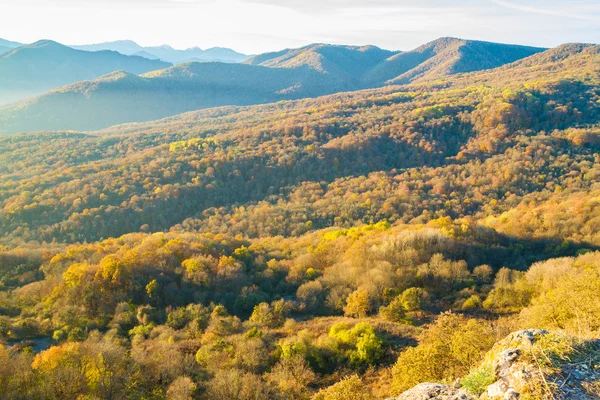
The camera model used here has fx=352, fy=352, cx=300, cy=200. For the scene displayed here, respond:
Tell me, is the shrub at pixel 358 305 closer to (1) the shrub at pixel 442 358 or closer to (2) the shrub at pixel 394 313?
(2) the shrub at pixel 394 313

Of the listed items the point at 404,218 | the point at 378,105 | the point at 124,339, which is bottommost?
the point at 404,218

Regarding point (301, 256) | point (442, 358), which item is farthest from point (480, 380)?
point (301, 256)

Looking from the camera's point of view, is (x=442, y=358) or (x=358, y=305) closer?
(x=442, y=358)

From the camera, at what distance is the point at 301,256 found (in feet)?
166

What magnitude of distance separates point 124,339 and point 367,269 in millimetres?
26378

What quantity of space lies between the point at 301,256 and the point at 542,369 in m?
43.0

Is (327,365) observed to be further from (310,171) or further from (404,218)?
(310,171)

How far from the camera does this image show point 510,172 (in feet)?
306

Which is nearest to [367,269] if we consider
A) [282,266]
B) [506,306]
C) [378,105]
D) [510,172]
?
[282,266]

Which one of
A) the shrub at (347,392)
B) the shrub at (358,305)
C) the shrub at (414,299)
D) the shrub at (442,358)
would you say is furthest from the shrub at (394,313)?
the shrub at (347,392)

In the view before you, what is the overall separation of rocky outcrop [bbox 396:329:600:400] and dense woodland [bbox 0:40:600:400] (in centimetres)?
32

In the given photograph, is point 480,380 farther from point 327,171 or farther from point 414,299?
point 327,171

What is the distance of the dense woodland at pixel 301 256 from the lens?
2070cm

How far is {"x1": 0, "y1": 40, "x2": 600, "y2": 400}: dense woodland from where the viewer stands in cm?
2070
